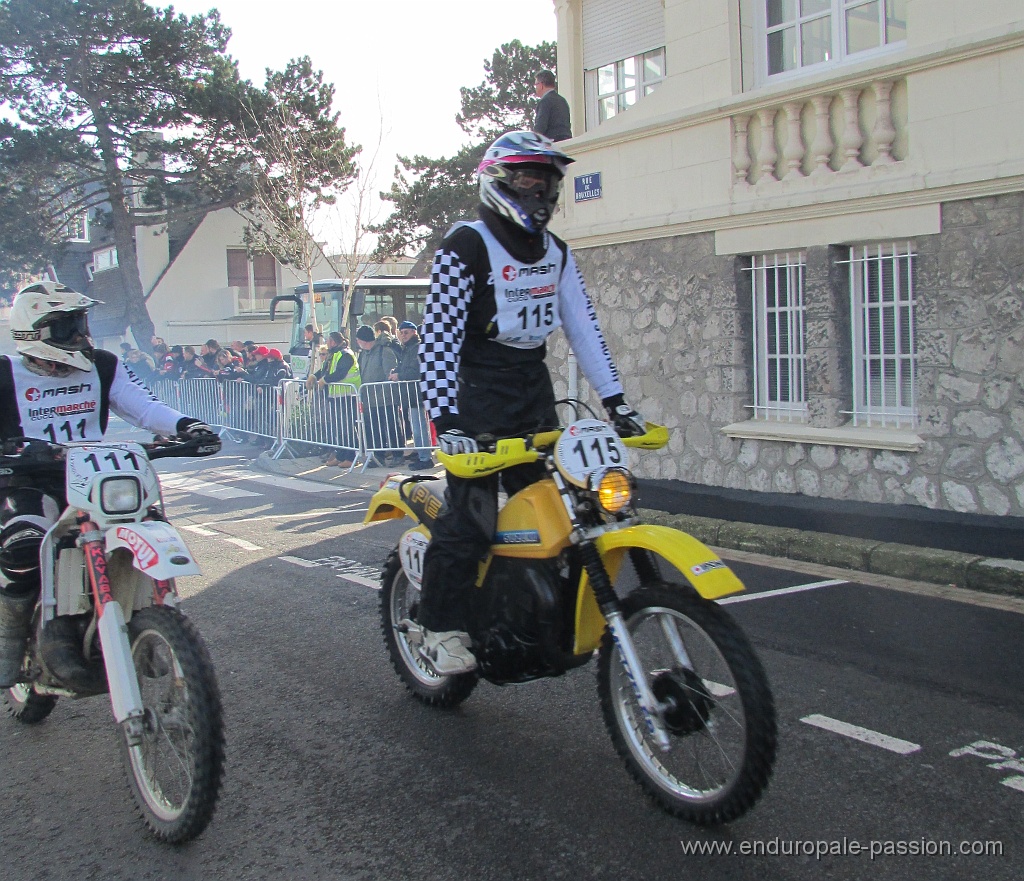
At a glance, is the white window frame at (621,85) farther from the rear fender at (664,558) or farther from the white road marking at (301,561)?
the rear fender at (664,558)

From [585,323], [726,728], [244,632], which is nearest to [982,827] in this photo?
[726,728]

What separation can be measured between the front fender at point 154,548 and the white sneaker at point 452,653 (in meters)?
1.04

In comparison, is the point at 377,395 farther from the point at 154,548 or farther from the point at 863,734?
the point at 154,548

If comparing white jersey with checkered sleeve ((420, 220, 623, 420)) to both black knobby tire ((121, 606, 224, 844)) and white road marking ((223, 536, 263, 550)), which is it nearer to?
black knobby tire ((121, 606, 224, 844))

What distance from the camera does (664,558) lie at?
338cm

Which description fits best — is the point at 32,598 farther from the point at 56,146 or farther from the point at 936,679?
the point at 56,146

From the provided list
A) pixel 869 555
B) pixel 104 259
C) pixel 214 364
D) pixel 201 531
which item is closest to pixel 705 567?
pixel 869 555

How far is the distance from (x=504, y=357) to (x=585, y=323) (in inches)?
16.2

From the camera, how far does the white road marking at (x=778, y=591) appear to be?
6.50 metres

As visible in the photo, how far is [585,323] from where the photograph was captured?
168 inches

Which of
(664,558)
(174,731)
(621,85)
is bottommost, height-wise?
(174,731)

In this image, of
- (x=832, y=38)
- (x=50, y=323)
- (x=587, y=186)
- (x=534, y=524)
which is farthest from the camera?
(x=587, y=186)

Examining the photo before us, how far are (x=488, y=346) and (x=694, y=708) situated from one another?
1.59 meters

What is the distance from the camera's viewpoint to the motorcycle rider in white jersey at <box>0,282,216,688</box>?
158 inches
